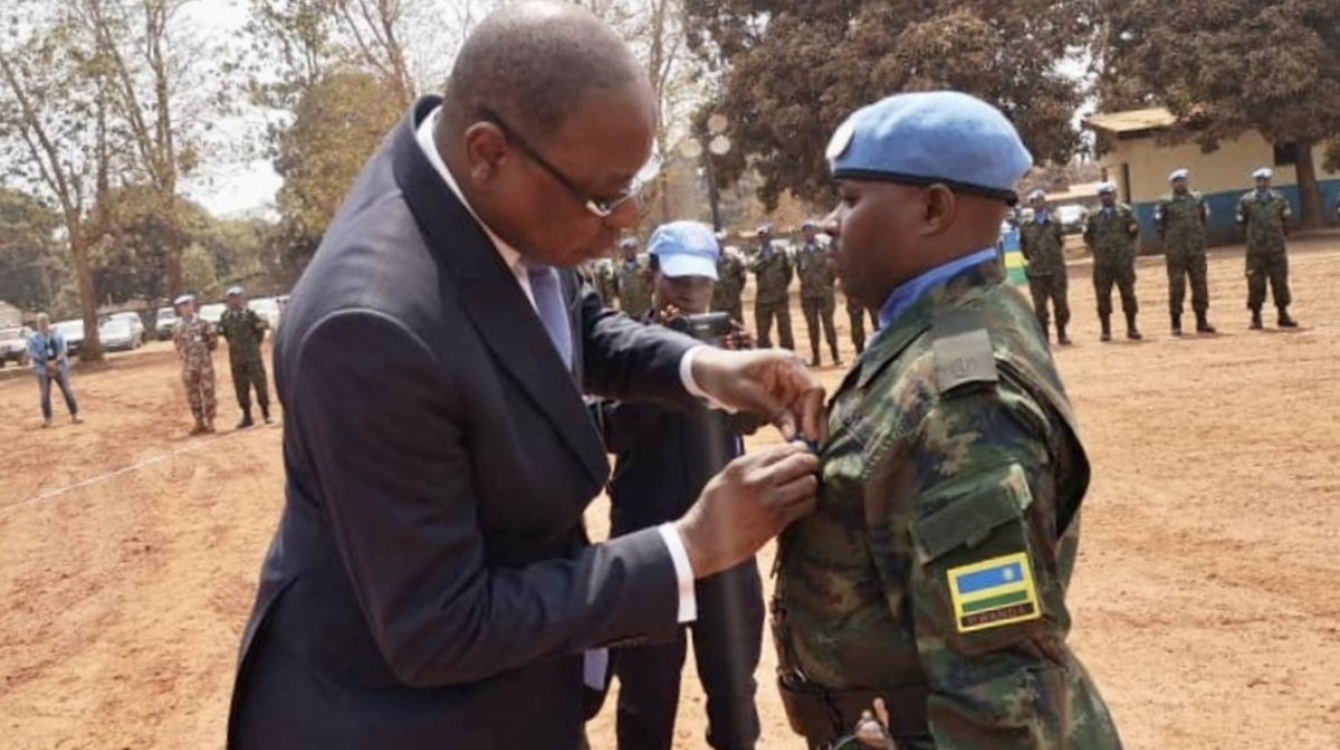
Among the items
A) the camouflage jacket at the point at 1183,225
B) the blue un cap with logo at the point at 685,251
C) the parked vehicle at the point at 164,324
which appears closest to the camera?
the blue un cap with logo at the point at 685,251

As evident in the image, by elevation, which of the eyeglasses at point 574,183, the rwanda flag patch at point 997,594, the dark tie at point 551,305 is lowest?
the rwanda flag patch at point 997,594

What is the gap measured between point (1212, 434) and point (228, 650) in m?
7.18

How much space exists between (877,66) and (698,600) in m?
25.4

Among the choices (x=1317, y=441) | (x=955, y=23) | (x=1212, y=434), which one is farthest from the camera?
(x=955, y=23)

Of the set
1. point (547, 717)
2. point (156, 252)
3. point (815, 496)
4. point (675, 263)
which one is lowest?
point (547, 717)

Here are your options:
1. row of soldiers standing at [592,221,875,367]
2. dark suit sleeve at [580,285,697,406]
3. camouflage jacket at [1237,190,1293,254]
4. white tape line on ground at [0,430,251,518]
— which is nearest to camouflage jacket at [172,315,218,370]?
white tape line on ground at [0,430,251,518]

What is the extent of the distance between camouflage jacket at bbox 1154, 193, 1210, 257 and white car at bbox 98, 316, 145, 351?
35995 millimetres

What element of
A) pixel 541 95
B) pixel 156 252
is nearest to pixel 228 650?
pixel 541 95

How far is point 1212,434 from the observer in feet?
30.8

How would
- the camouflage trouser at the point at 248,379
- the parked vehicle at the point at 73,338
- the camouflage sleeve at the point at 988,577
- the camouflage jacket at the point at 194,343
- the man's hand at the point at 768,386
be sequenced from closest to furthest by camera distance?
1. the camouflage sleeve at the point at 988,577
2. the man's hand at the point at 768,386
3. the camouflage jacket at the point at 194,343
4. the camouflage trouser at the point at 248,379
5. the parked vehicle at the point at 73,338

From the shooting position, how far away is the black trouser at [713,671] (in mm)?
3676

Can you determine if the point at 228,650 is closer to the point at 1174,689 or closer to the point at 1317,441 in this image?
the point at 1174,689

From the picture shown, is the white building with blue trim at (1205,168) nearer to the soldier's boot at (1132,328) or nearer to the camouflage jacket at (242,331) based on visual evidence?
the soldier's boot at (1132,328)

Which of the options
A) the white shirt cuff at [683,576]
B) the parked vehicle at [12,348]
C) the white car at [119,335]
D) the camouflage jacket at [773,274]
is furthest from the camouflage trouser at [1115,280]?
the white car at [119,335]
